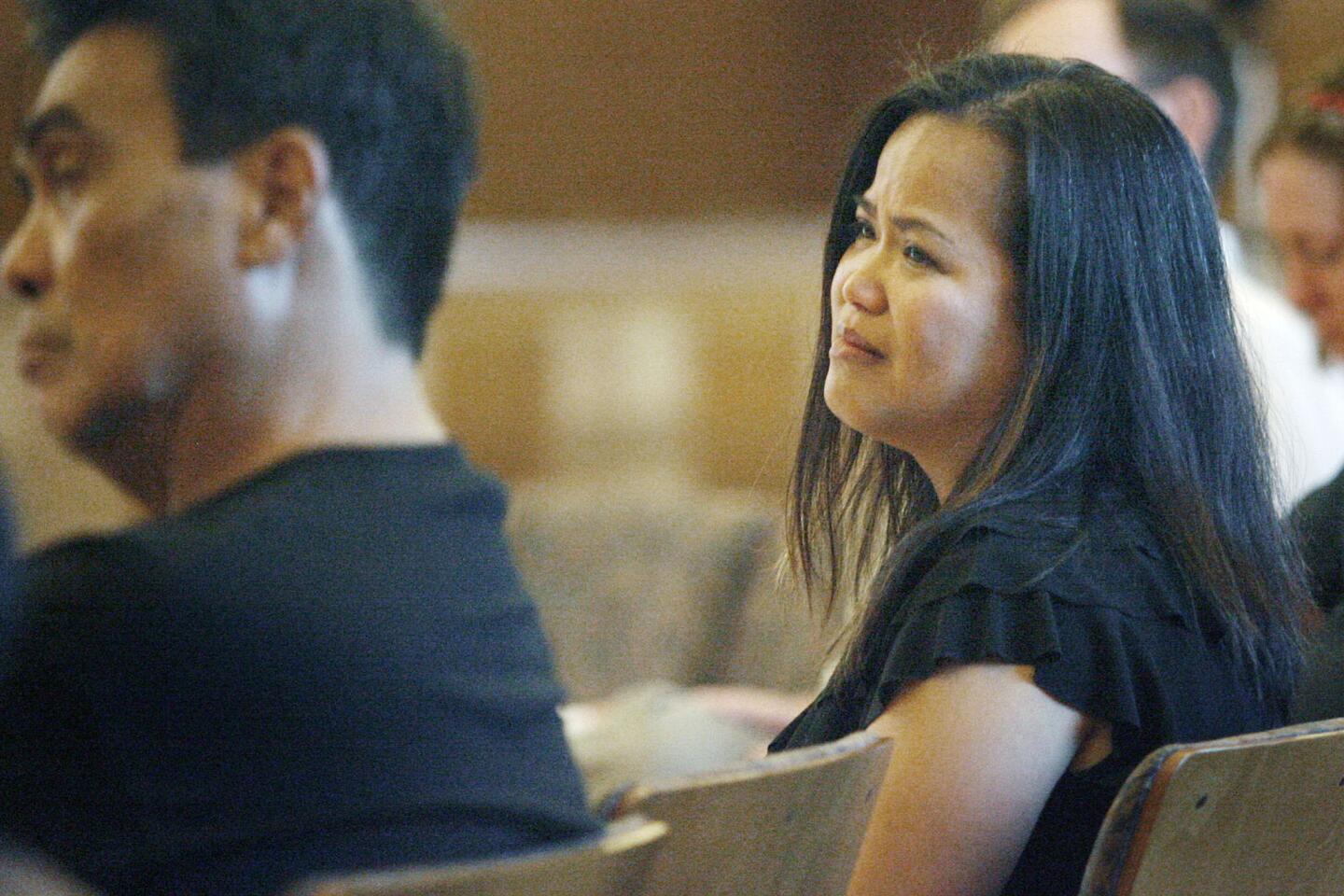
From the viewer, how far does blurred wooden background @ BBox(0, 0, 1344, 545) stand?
4.31m

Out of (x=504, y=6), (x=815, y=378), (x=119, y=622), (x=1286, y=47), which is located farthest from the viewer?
(x=504, y=6)

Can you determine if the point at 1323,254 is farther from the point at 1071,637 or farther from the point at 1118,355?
the point at 1071,637

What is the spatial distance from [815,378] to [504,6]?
11.2 ft

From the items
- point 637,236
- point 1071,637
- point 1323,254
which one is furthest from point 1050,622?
point 637,236

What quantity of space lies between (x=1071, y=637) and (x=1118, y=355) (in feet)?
0.76

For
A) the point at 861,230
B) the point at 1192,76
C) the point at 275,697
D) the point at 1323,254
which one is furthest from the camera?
the point at 1192,76

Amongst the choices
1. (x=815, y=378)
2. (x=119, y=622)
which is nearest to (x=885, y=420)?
(x=815, y=378)

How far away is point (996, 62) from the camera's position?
4.27 feet

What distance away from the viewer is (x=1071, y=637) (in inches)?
44.7

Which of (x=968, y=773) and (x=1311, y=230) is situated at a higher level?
(x=1311, y=230)

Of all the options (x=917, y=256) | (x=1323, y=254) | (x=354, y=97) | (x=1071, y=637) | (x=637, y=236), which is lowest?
(x=637, y=236)

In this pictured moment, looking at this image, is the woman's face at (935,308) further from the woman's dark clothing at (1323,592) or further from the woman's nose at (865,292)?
the woman's dark clothing at (1323,592)

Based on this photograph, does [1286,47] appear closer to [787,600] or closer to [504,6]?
[504,6]

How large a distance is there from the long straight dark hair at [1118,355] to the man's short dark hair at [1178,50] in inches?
40.2
